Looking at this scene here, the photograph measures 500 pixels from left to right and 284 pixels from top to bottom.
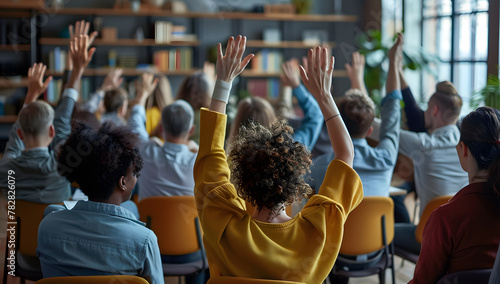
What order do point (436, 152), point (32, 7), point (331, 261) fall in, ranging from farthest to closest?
point (32, 7) < point (436, 152) < point (331, 261)

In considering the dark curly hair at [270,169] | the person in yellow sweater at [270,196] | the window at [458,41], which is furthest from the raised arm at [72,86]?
the window at [458,41]

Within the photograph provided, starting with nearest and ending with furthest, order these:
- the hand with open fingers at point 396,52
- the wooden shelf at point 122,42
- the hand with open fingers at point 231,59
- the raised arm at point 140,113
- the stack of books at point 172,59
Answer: the hand with open fingers at point 231,59 → the hand with open fingers at point 396,52 → the raised arm at point 140,113 → the wooden shelf at point 122,42 → the stack of books at point 172,59

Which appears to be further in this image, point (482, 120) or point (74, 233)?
point (482, 120)

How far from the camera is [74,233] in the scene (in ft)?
5.26

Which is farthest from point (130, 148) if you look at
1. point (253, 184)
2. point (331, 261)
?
point (331, 261)

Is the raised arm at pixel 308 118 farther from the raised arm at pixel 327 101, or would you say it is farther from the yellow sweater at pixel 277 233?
the yellow sweater at pixel 277 233

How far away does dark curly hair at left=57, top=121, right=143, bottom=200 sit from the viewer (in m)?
1.73

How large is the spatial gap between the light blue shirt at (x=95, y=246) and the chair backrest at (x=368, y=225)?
1.24 m

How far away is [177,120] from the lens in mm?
2883

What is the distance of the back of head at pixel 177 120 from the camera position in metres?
2.88

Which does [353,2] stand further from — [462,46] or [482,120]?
[482,120]

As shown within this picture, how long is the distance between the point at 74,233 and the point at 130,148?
336 millimetres

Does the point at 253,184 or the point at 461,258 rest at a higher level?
the point at 253,184

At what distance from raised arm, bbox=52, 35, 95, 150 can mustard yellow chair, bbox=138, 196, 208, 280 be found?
25.9 inches
